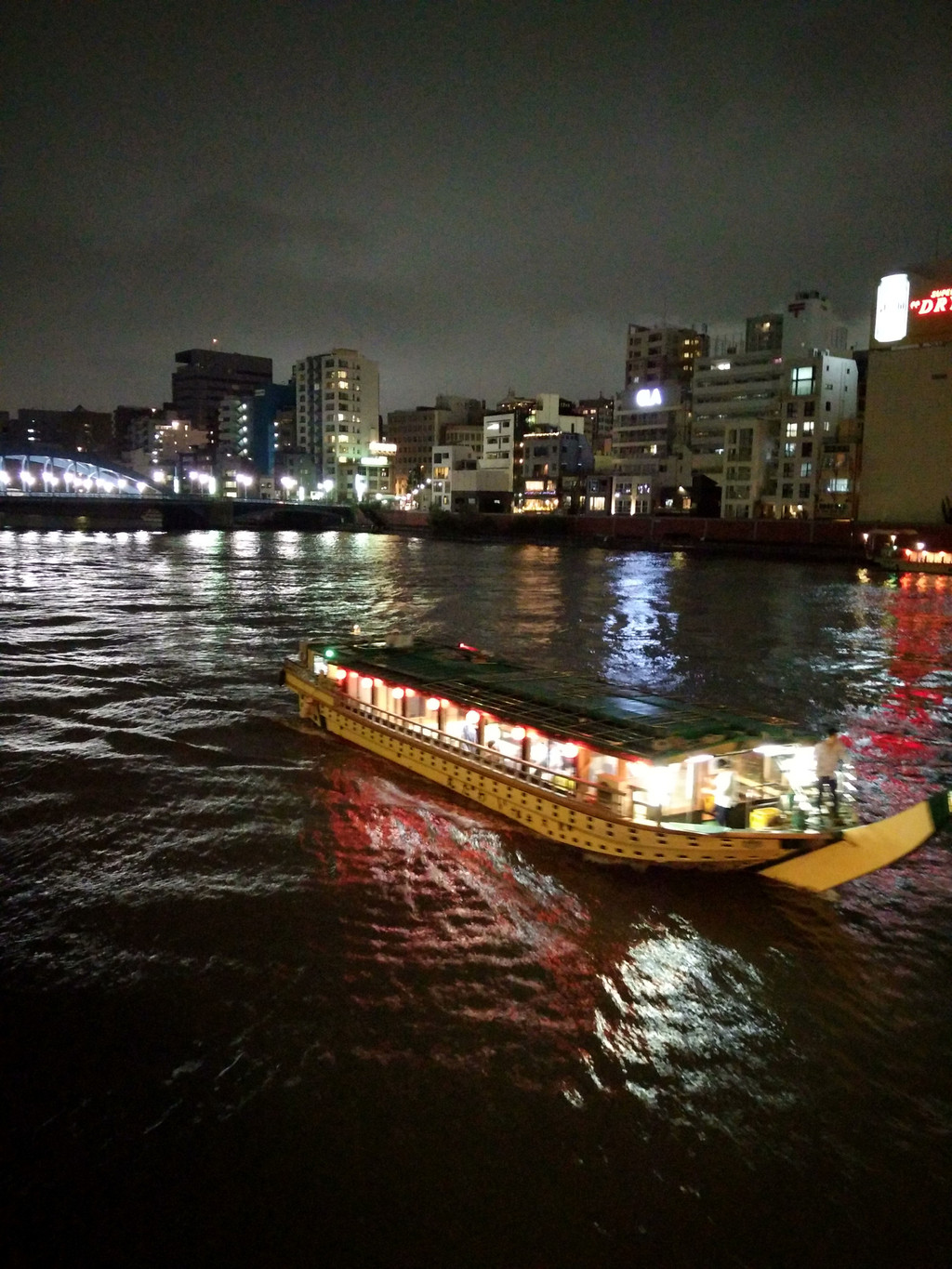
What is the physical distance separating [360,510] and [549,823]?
299ft

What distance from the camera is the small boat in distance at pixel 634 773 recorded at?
374 inches

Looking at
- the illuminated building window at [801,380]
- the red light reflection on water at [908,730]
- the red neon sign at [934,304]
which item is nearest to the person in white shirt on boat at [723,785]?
the red light reflection on water at [908,730]

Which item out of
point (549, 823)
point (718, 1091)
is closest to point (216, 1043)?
point (718, 1091)

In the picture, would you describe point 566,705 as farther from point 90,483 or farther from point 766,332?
point 90,483

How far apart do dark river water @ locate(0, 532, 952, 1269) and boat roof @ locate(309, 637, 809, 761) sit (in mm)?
1661

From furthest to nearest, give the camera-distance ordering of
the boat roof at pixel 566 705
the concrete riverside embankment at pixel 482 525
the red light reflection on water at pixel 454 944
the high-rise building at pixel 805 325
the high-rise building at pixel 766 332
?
the high-rise building at pixel 766 332 < the high-rise building at pixel 805 325 < the concrete riverside embankment at pixel 482 525 < the boat roof at pixel 566 705 < the red light reflection on water at pixel 454 944

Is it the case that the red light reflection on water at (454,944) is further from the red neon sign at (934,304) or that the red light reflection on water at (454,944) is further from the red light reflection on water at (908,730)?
the red neon sign at (934,304)

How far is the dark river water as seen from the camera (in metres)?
5.68

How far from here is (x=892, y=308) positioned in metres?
59.9

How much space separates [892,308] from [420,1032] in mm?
66610

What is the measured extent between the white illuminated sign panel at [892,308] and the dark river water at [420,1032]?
54.8 metres

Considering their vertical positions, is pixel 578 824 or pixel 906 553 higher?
pixel 906 553

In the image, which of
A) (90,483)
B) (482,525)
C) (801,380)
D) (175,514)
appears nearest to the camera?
(801,380)

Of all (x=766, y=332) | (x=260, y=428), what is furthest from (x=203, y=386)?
(x=766, y=332)
